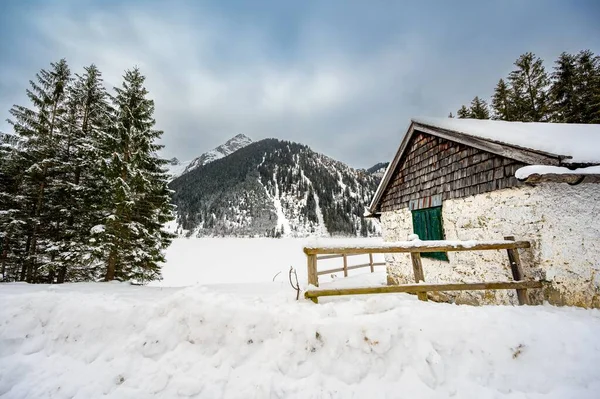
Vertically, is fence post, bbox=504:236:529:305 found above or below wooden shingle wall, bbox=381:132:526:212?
below

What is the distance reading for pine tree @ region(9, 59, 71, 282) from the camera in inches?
392

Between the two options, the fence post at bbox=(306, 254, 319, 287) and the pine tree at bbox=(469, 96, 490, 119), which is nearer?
the fence post at bbox=(306, 254, 319, 287)

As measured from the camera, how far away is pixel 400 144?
9883 mm

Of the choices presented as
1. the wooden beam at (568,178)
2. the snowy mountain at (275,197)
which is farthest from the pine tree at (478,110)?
the snowy mountain at (275,197)

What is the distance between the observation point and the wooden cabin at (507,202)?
4500 mm

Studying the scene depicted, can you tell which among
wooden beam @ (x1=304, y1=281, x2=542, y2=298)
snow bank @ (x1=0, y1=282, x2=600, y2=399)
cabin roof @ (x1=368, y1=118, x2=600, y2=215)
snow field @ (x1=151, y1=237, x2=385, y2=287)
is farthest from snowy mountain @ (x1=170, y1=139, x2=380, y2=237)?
wooden beam @ (x1=304, y1=281, x2=542, y2=298)

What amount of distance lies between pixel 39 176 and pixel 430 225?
612 inches

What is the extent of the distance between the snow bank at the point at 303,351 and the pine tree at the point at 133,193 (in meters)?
5.47

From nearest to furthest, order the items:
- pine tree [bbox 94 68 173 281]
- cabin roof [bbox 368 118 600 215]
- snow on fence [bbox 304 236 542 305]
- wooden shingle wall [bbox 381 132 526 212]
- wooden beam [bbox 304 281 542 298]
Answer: wooden beam [bbox 304 281 542 298]
snow on fence [bbox 304 236 542 305]
cabin roof [bbox 368 118 600 215]
wooden shingle wall [bbox 381 132 526 212]
pine tree [bbox 94 68 173 281]

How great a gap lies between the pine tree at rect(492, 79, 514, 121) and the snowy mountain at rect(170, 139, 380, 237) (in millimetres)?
64286

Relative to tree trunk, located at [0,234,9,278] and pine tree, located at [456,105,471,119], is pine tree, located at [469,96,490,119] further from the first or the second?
tree trunk, located at [0,234,9,278]

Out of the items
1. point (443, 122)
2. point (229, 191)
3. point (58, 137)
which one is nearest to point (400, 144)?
point (443, 122)

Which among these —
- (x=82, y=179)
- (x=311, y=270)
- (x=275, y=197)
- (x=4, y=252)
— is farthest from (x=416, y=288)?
(x=275, y=197)

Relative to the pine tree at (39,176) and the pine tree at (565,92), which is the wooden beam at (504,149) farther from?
the pine tree at (565,92)
